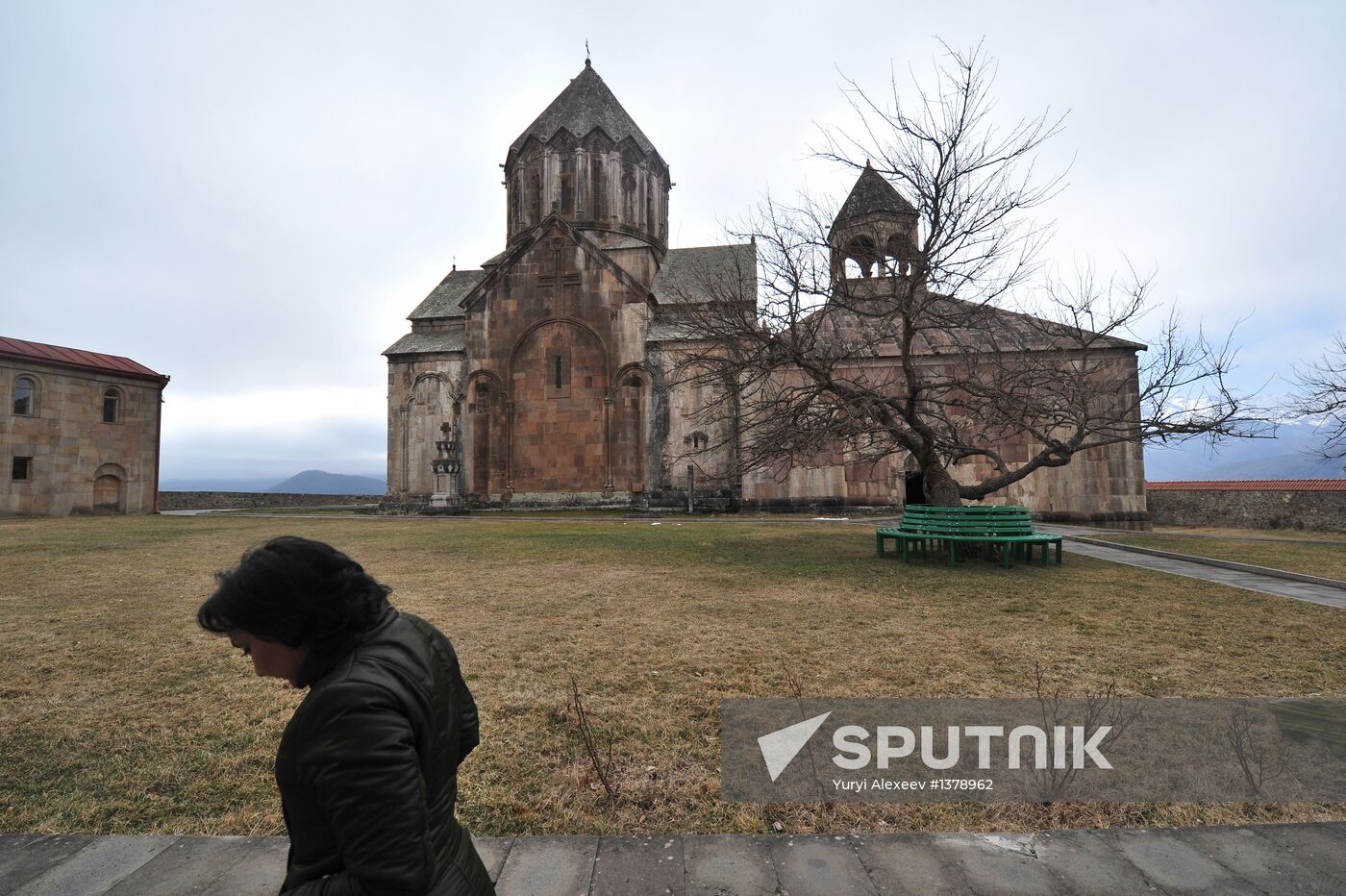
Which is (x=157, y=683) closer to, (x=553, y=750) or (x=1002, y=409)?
(x=553, y=750)

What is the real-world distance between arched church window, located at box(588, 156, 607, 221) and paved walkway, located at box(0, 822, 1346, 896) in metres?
30.0

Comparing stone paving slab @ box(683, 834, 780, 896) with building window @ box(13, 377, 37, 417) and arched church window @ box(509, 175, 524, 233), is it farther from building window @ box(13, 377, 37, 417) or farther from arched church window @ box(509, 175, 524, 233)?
building window @ box(13, 377, 37, 417)

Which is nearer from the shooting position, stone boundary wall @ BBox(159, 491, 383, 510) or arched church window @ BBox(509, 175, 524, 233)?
arched church window @ BBox(509, 175, 524, 233)

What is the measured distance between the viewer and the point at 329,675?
53.9 inches

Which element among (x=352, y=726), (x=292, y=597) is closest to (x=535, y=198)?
(x=292, y=597)

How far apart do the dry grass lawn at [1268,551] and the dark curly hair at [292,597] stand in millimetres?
13059

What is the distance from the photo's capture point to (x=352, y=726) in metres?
1.25

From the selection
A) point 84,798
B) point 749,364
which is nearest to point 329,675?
point 84,798

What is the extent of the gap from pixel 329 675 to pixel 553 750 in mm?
2581

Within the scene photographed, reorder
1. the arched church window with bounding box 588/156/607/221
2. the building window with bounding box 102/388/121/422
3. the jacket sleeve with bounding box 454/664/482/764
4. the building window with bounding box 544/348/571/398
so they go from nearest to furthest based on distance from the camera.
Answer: the jacket sleeve with bounding box 454/664/482/764 → the building window with bounding box 544/348/571/398 → the building window with bounding box 102/388/121/422 → the arched church window with bounding box 588/156/607/221

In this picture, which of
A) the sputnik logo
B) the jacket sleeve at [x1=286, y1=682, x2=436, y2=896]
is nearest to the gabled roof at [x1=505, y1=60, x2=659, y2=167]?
the sputnik logo

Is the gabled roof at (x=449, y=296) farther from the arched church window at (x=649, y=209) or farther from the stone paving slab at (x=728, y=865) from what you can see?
the stone paving slab at (x=728, y=865)

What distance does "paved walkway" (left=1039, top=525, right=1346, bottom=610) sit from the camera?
7.91 m

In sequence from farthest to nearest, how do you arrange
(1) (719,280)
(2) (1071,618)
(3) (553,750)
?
1. (1) (719,280)
2. (2) (1071,618)
3. (3) (553,750)
